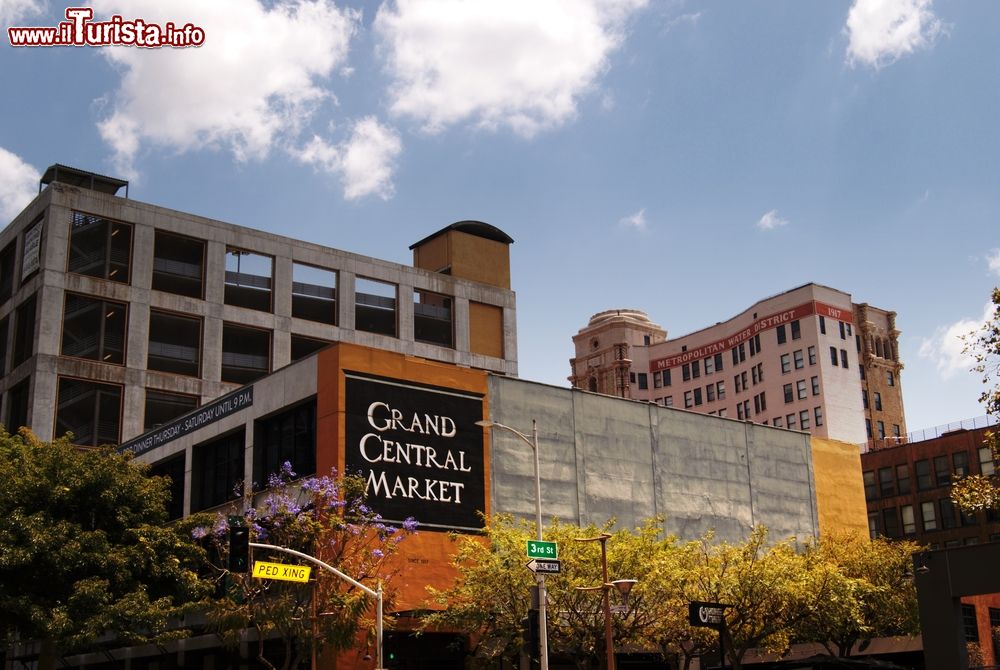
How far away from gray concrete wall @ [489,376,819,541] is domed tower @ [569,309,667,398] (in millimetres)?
94495

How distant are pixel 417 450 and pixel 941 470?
6942 centimetres

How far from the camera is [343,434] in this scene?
151 feet

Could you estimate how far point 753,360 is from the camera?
139375 millimetres

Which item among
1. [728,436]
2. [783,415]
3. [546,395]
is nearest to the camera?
[546,395]

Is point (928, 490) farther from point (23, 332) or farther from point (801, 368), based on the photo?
point (23, 332)

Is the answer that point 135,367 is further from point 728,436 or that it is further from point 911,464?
point 911,464

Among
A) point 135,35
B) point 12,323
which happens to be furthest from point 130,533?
point 12,323

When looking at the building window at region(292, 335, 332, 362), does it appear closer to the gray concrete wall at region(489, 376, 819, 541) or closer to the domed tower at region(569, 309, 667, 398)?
the gray concrete wall at region(489, 376, 819, 541)

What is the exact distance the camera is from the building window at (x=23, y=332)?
246ft

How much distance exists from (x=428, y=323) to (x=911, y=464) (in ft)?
155

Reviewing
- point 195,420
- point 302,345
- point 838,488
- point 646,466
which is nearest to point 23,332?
point 302,345

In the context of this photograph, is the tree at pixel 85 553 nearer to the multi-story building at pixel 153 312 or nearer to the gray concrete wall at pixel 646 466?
the gray concrete wall at pixel 646 466

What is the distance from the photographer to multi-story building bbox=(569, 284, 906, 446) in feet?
425

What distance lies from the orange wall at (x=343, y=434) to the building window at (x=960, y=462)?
66854 mm
